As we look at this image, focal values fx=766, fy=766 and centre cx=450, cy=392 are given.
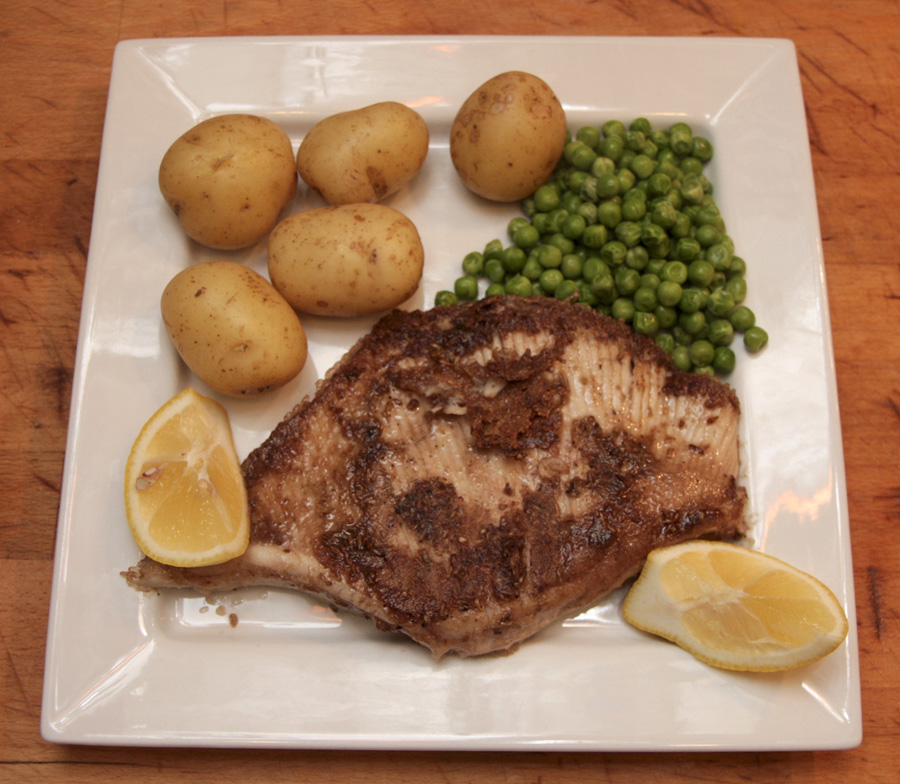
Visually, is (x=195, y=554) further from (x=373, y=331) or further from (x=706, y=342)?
(x=706, y=342)

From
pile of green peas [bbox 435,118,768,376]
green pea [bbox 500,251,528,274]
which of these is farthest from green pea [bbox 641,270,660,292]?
green pea [bbox 500,251,528,274]

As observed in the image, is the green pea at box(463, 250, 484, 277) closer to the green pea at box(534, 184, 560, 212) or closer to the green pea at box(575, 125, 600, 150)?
the green pea at box(534, 184, 560, 212)

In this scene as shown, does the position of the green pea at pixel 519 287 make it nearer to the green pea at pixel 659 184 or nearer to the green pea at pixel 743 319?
the green pea at pixel 659 184

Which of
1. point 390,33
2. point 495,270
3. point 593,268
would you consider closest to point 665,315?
point 593,268

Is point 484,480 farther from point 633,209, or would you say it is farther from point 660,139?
point 660,139

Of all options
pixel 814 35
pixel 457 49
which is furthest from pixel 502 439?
pixel 814 35

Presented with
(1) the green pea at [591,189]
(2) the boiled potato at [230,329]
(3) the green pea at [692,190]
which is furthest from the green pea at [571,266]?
Answer: (2) the boiled potato at [230,329]
